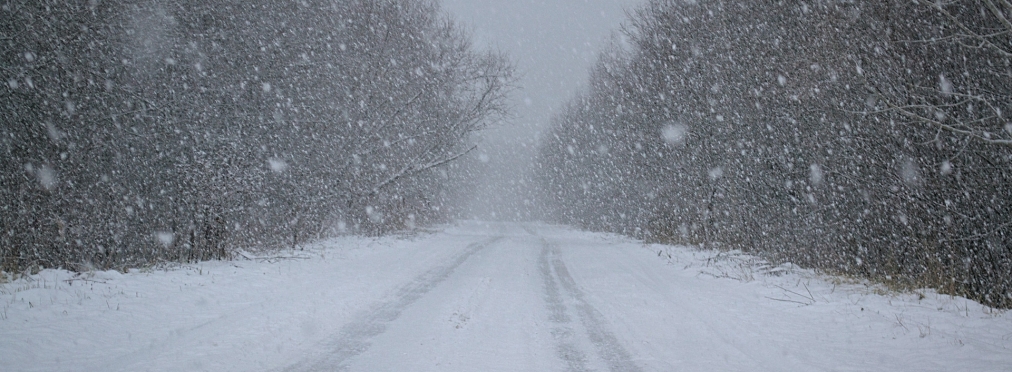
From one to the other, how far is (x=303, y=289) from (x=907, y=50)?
10192 mm

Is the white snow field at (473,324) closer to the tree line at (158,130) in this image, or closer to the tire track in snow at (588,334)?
the tire track in snow at (588,334)

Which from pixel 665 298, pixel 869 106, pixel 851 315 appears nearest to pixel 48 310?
pixel 665 298

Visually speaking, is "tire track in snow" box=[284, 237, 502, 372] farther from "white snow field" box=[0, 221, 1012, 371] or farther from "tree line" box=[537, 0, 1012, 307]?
"tree line" box=[537, 0, 1012, 307]

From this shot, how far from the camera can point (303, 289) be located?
333 inches

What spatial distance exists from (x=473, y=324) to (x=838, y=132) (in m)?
8.34

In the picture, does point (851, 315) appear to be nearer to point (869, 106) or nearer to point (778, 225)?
point (869, 106)

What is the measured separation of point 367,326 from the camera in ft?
20.4

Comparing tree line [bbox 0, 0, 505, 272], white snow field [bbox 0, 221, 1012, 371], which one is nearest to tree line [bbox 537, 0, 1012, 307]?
white snow field [bbox 0, 221, 1012, 371]

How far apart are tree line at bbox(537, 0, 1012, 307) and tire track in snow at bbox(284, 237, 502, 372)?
22.4ft

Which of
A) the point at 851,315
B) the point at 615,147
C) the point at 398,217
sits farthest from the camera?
the point at 615,147

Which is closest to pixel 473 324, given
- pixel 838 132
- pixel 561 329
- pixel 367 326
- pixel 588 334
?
pixel 561 329

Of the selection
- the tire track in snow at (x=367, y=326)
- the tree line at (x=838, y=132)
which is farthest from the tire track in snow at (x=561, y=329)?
the tree line at (x=838, y=132)

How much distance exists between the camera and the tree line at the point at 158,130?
1109cm

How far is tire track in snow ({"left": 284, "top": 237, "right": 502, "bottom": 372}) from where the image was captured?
470 centimetres
